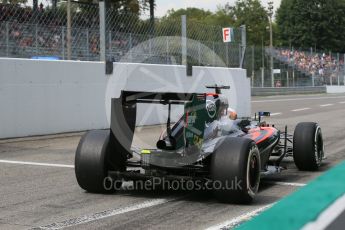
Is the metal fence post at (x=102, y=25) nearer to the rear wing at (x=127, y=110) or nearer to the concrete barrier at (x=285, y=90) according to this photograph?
the rear wing at (x=127, y=110)

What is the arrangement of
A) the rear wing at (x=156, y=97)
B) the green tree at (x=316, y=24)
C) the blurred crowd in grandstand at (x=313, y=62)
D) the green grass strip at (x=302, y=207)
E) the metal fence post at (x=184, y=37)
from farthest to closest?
the green tree at (x=316, y=24), the blurred crowd in grandstand at (x=313, y=62), the metal fence post at (x=184, y=37), the rear wing at (x=156, y=97), the green grass strip at (x=302, y=207)

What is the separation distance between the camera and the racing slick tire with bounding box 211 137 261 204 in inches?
227

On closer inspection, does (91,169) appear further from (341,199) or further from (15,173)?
(341,199)

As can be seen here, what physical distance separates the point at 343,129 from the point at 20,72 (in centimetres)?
761

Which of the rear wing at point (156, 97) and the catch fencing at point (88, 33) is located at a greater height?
the catch fencing at point (88, 33)

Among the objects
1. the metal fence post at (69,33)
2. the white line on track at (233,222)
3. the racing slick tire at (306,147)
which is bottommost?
the white line on track at (233,222)

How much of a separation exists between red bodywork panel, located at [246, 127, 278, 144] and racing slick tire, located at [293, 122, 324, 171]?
0.43 meters

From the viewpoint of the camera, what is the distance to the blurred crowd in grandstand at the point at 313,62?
123 ft

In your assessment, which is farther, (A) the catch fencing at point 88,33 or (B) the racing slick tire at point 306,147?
(A) the catch fencing at point 88,33

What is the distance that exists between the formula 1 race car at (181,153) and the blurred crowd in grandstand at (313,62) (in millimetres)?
29277

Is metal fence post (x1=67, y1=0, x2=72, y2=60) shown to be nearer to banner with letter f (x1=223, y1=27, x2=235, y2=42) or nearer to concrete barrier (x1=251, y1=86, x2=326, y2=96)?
banner with letter f (x1=223, y1=27, x2=235, y2=42)

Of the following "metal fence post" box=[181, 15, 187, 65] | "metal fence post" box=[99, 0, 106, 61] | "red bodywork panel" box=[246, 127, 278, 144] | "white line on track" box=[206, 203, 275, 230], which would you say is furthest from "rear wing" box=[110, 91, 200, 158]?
"metal fence post" box=[181, 15, 187, 65]

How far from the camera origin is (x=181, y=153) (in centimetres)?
620

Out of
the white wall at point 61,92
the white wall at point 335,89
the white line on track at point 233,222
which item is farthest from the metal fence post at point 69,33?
the white wall at point 335,89
